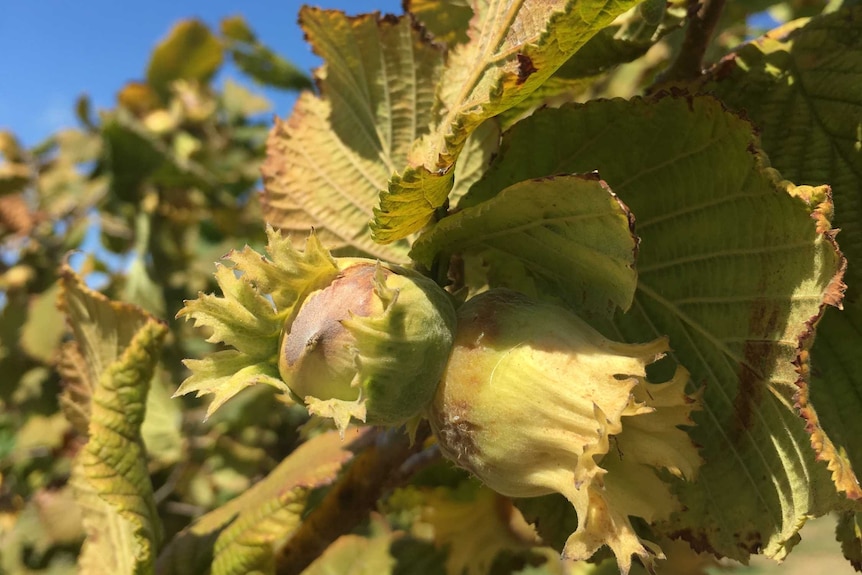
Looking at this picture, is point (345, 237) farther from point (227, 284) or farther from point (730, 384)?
point (730, 384)

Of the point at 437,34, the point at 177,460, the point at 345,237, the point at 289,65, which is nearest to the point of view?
the point at 345,237

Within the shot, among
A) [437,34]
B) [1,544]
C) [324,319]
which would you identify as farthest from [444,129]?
[1,544]

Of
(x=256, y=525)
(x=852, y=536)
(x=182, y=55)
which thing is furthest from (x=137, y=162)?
(x=852, y=536)

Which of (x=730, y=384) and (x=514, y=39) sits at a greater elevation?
(x=514, y=39)

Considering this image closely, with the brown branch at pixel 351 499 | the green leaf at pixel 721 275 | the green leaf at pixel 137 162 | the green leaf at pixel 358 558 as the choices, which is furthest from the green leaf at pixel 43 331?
the green leaf at pixel 721 275

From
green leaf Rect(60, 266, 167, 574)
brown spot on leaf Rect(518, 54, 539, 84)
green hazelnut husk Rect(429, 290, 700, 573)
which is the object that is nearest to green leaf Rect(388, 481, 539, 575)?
green leaf Rect(60, 266, 167, 574)

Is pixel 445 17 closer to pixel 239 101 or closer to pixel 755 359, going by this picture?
pixel 755 359
